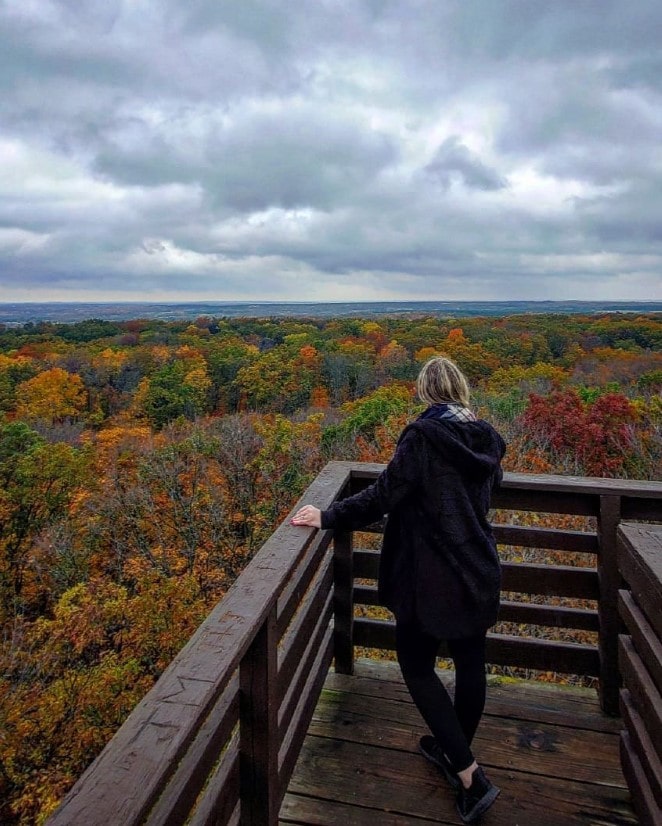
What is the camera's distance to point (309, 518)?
5.92 feet

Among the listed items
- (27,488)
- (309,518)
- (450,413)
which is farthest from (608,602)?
(27,488)

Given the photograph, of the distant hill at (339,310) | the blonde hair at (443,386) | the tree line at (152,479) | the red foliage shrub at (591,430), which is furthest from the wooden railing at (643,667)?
the distant hill at (339,310)

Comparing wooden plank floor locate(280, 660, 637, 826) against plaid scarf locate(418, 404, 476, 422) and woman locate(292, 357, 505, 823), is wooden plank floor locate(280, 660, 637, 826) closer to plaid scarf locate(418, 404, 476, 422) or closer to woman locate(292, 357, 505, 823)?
woman locate(292, 357, 505, 823)

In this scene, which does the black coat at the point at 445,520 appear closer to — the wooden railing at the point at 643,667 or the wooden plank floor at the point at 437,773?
the wooden railing at the point at 643,667

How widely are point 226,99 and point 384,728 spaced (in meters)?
22.4

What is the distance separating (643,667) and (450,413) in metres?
1.03

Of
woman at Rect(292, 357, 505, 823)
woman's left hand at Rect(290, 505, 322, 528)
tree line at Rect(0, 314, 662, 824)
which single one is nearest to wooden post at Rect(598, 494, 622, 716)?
woman at Rect(292, 357, 505, 823)

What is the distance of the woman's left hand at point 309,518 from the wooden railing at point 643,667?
103 cm

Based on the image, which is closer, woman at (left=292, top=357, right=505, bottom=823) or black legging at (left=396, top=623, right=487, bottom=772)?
woman at (left=292, top=357, right=505, bottom=823)

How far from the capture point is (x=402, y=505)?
1.71 m

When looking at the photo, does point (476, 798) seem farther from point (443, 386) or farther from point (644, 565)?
point (443, 386)

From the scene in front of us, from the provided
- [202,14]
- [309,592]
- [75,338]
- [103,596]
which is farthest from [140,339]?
[309,592]

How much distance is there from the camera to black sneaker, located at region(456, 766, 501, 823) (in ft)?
5.63

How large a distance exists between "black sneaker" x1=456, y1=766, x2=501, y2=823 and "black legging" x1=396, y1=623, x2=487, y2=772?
72 mm
